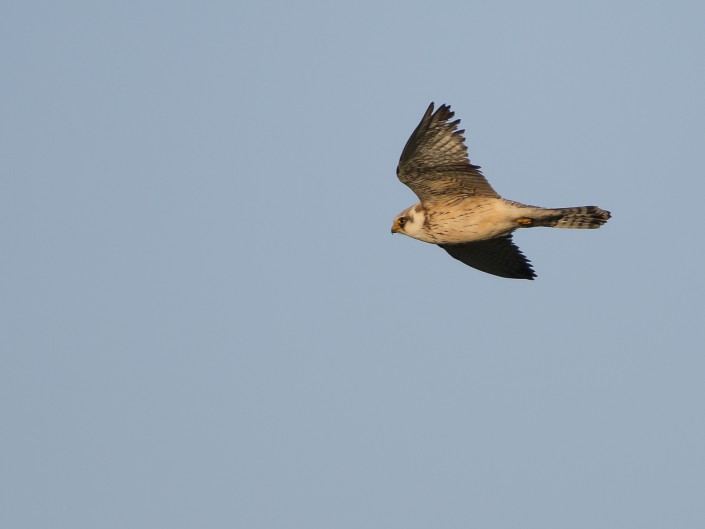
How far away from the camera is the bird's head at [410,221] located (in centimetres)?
1855

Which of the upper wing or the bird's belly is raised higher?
the upper wing

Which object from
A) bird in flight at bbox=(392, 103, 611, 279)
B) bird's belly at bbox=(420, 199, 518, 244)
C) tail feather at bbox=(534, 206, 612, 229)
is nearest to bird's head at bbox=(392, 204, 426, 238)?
bird in flight at bbox=(392, 103, 611, 279)

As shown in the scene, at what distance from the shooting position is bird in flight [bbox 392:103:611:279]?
17516 millimetres

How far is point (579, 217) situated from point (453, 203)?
5.72 feet

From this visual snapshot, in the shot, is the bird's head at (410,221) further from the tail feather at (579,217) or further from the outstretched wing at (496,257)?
the tail feather at (579,217)

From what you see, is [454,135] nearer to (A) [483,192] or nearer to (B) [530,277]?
(A) [483,192]

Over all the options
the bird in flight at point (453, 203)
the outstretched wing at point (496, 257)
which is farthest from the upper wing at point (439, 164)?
the outstretched wing at point (496, 257)

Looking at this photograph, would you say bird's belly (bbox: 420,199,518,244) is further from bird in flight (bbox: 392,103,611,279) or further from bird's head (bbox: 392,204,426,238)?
bird's head (bbox: 392,204,426,238)

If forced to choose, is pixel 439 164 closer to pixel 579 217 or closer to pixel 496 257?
pixel 579 217

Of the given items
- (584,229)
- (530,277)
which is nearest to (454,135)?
(584,229)

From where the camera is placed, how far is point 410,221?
1873 cm

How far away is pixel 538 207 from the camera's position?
1780cm

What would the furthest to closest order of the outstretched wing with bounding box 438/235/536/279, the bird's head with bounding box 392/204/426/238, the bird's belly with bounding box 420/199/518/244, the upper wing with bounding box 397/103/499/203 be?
the outstretched wing with bounding box 438/235/536/279, the bird's head with bounding box 392/204/426/238, the bird's belly with bounding box 420/199/518/244, the upper wing with bounding box 397/103/499/203

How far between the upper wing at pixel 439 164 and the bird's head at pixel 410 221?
28cm
